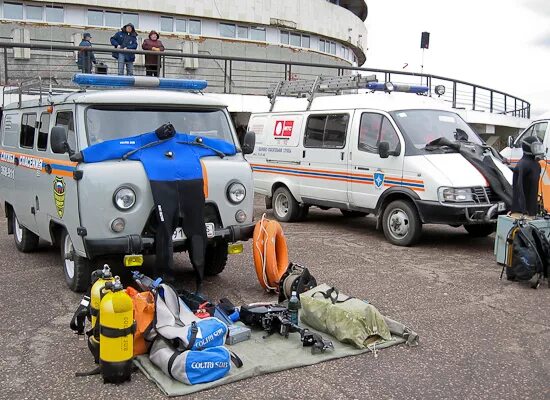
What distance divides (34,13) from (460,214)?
18.9 m

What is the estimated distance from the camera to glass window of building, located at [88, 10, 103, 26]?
22.4 meters

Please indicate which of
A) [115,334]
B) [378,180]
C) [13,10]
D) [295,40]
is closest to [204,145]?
[115,334]

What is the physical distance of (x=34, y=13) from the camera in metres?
21.7

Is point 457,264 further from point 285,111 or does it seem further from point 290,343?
point 285,111

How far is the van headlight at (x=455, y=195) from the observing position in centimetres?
866

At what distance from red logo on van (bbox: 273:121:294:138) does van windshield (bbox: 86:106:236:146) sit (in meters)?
4.95

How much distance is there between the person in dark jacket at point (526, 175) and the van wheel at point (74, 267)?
5.58 meters

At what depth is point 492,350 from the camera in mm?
5027

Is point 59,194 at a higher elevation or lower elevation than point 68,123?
lower

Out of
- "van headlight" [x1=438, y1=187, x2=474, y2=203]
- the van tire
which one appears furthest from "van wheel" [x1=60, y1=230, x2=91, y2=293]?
"van headlight" [x1=438, y1=187, x2=474, y2=203]

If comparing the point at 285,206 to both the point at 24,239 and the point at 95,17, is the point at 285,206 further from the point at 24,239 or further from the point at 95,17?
the point at 95,17

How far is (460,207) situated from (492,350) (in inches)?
151

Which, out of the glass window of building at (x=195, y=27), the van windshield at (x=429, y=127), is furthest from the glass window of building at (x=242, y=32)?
the van windshield at (x=429, y=127)

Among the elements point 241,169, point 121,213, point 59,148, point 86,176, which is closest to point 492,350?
point 241,169
